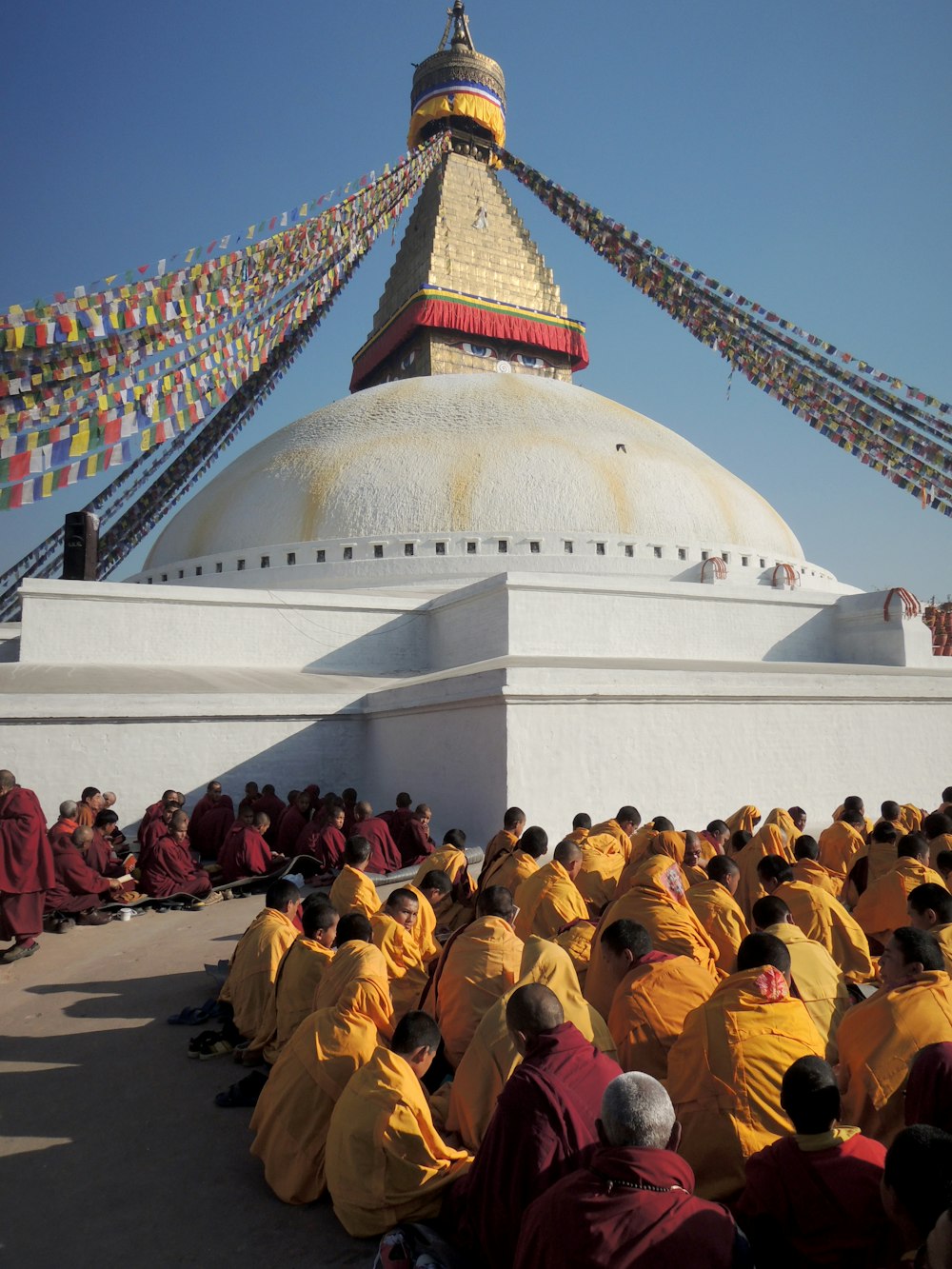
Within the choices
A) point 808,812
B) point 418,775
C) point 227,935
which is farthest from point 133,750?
point 808,812

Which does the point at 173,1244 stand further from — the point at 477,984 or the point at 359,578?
the point at 359,578

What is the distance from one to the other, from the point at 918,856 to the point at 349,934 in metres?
3.50

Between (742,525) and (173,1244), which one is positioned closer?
(173,1244)

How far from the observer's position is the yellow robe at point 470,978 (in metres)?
3.66

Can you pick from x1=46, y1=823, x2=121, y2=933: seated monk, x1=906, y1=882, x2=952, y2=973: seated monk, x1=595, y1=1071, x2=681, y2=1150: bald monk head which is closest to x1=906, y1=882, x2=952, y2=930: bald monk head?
x1=906, y1=882, x2=952, y2=973: seated monk

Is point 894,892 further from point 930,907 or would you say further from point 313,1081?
point 313,1081

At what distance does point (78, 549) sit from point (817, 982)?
11.6 metres

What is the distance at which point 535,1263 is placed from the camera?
1784mm

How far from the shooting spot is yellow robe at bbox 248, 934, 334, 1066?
12.6 ft

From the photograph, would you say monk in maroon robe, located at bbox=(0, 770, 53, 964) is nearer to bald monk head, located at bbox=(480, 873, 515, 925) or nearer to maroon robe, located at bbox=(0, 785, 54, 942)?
maroon robe, located at bbox=(0, 785, 54, 942)

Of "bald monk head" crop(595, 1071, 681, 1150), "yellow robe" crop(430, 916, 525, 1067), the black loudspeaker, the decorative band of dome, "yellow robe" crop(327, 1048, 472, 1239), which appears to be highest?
the decorative band of dome

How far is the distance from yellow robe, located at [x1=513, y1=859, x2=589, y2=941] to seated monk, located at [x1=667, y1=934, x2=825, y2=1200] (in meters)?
1.96

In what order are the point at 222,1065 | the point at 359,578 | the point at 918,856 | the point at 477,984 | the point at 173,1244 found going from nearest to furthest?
the point at 173,1244
the point at 477,984
the point at 222,1065
the point at 918,856
the point at 359,578

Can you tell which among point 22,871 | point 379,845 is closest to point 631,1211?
point 22,871
